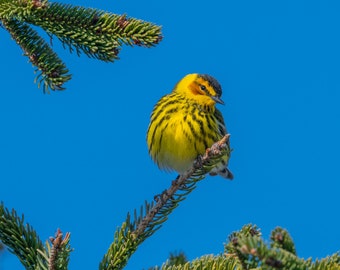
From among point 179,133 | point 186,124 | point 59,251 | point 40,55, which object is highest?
point 186,124

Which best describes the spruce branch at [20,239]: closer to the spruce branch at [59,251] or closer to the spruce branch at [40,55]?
the spruce branch at [59,251]

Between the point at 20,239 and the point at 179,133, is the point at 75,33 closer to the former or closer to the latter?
the point at 20,239

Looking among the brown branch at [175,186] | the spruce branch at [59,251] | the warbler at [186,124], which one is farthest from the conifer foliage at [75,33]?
the warbler at [186,124]

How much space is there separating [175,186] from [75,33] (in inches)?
32.8

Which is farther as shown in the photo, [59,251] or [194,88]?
[194,88]

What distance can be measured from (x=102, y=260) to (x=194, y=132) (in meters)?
3.11

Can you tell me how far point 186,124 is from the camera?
4969 millimetres

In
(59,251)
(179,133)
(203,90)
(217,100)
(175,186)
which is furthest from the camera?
(203,90)

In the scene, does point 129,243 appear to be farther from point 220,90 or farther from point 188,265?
point 220,90

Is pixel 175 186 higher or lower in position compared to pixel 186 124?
lower

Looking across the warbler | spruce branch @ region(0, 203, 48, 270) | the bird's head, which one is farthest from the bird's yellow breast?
spruce branch @ region(0, 203, 48, 270)

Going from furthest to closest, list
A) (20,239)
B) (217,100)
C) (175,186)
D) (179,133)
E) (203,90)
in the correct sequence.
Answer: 1. (203,90)
2. (217,100)
3. (179,133)
4. (175,186)
5. (20,239)

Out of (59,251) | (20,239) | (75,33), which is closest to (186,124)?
(75,33)

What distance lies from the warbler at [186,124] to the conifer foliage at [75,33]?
2.26 m
